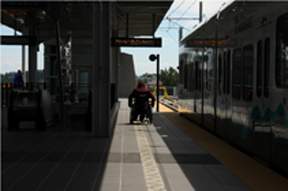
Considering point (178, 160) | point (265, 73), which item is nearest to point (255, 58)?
point (265, 73)

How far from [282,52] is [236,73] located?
9.65ft

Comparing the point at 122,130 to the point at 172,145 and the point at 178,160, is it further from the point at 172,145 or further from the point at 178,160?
the point at 178,160

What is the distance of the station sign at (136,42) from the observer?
17312 millimetres

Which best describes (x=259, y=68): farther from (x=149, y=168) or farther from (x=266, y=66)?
(x=149, y=168)

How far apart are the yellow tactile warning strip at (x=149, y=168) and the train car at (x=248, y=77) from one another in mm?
1749

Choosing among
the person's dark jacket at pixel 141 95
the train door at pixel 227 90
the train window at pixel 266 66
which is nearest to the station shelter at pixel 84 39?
the person's dark jacket at pixel 141 95

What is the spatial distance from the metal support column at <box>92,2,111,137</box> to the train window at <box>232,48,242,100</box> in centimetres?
327

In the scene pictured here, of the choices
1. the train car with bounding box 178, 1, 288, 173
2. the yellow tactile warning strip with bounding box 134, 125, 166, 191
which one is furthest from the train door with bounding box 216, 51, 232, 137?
the yellow tactile warning strip with bounding box 134, 125, 166, 191

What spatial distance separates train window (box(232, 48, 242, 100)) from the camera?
32.6ft

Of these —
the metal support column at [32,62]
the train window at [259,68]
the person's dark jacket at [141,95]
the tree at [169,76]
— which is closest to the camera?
the train window at [259,68]

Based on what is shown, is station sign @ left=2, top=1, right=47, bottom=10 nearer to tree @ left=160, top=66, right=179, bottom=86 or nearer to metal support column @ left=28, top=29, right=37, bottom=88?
metal support column @ left=28, top=29, right=37, bottom=88

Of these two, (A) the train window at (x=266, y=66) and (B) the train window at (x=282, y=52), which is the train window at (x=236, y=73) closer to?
(A) the train window at (x=266, y=66)

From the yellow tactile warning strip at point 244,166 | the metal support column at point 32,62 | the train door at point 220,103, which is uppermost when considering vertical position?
the metal support column at point 32,62

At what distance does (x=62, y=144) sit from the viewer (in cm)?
1075
